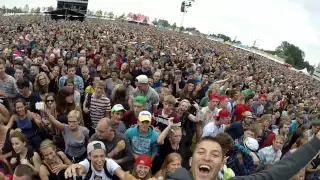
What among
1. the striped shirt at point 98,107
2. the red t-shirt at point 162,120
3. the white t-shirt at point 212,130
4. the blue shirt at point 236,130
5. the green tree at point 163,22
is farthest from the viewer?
the green tree at point 163,22

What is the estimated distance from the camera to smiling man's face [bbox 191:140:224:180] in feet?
5.60

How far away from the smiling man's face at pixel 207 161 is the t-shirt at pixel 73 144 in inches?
93.2

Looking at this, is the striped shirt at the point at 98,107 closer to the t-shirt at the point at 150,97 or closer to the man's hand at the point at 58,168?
the t-shirt at the point at 150,97

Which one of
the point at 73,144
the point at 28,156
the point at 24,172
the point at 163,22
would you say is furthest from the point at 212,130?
the point at 163,22

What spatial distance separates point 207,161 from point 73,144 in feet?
8.13

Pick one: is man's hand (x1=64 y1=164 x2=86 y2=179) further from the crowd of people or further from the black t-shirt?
the black t-shirt

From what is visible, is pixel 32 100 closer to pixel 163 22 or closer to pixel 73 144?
pixel 73 144

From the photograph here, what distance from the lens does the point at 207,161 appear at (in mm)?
1716

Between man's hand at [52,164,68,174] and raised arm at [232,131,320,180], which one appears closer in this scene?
raised arm at [232,131,320,180]

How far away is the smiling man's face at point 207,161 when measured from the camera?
1.71 m

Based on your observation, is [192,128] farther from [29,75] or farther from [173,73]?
[29,75]

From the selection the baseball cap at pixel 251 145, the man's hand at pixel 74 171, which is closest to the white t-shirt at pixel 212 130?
the baseball cap at pixel 251 145

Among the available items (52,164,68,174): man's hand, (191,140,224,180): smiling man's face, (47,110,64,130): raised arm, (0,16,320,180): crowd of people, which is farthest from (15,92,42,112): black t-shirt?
(191,140,224,180): smiling man's face

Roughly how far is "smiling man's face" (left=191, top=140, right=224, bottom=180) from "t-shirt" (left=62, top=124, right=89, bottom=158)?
237 cm
